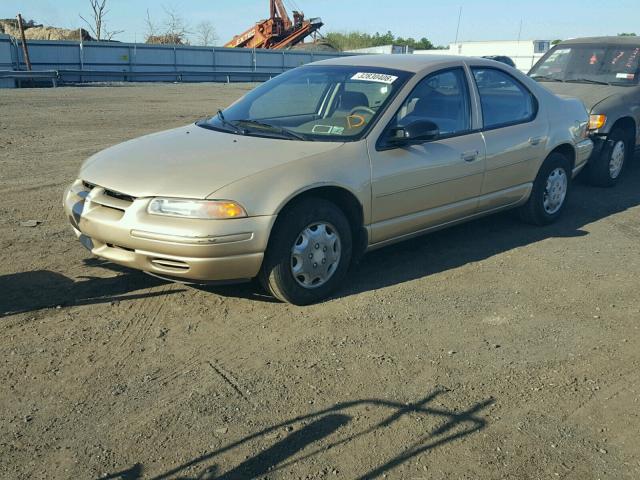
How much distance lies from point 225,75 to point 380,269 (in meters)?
29.3

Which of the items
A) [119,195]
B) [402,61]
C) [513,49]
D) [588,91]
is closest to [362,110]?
[402,61]

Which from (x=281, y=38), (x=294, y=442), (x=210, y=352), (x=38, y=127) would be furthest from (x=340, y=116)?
(x=281, y=38)

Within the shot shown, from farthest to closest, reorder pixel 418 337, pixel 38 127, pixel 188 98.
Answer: pixel 188 98 < pixel 38 127 < pixel 418 337

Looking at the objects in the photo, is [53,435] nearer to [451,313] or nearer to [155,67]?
[451,313]

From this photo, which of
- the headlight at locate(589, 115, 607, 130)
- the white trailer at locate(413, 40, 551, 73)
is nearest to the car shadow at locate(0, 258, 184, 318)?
the headlight at locate(589, 115, 607, 130)

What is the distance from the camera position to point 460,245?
6.18m

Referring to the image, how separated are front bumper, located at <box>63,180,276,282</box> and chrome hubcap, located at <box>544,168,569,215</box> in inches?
140

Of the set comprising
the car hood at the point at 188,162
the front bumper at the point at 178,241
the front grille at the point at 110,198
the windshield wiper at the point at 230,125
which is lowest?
the front bumper at the point at 178,241

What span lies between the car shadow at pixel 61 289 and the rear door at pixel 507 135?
2.91 meters

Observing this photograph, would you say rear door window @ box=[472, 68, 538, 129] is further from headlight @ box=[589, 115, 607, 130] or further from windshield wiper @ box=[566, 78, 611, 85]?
windshield wiper @ box=[566, 78, 611, 85]

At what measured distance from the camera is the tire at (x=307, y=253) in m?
4.39

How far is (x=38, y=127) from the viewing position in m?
12.6

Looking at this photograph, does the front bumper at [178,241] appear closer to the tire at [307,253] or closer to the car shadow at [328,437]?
the tire at [307,253]

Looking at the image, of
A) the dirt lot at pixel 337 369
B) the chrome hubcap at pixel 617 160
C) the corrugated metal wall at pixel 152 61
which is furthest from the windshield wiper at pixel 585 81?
the corrugated metal wall at pixel 152 61
